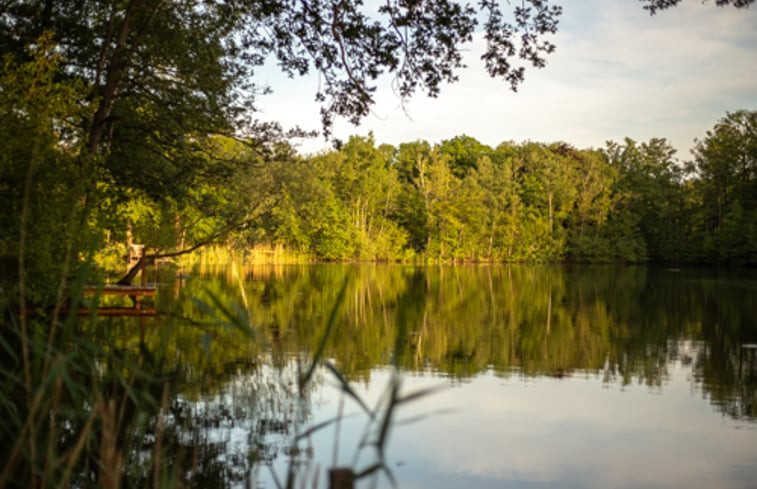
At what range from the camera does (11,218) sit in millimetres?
11094

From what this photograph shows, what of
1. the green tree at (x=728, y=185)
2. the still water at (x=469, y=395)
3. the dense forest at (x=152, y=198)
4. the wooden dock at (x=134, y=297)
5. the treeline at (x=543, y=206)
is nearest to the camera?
the dense forest at (x=152, y=198)

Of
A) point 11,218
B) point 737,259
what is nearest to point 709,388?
point 11,218

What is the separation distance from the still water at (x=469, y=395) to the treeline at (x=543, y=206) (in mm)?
42151

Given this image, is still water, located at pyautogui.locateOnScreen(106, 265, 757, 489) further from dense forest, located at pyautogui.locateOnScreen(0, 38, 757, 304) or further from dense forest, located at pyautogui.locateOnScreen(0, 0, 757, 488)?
dense forest, located at pyautogui.locateOnScreen(0, 38, 757, 304)

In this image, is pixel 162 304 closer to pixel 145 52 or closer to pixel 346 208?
pixel 145 52

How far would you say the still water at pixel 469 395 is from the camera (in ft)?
20.8

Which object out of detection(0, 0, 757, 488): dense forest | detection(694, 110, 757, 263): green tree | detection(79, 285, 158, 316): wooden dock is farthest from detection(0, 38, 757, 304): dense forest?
detection(79, 285, 158, 316): wooden dock

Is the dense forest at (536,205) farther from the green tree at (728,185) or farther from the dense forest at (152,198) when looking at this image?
the dense forest at (152,198)

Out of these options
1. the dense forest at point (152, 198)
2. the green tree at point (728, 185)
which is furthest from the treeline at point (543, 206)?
the dense forest at point (152, 198)

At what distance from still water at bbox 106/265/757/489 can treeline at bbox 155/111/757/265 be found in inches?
1659

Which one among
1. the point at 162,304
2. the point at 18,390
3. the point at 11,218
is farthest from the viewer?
the point at 162,304

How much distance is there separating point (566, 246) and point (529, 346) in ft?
179

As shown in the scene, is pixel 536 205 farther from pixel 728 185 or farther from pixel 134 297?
pixel 134 297

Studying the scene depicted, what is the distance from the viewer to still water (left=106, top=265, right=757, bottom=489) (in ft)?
20.8
